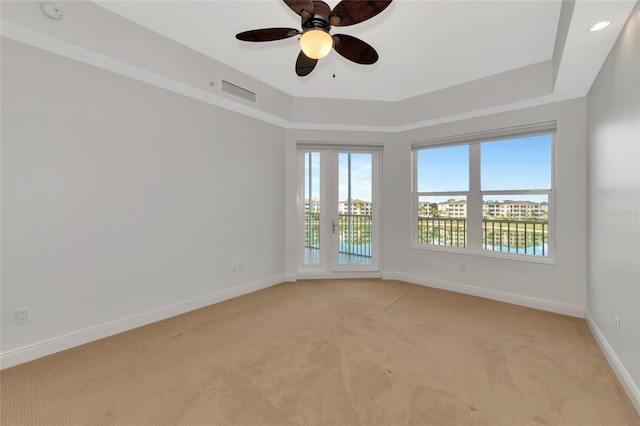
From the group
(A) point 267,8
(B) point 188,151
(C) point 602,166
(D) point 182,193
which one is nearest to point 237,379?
(D) point 182,193

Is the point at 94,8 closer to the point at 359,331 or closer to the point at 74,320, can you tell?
the point at 74,320

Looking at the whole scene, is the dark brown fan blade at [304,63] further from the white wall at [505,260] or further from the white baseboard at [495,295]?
the white baseboard at [495,295]

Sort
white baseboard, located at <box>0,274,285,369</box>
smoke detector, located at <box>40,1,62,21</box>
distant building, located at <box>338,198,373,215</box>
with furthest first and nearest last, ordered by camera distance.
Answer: distant building, located at <box>338,198,373,215</box>
white baseboard, located at <box>0,274,285,369</box>
smoke detector, located at <box>40,1,62,21</box>

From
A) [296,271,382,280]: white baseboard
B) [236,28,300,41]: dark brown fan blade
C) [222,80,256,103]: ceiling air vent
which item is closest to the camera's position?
[236,28,300,41]: dark brown fan blade

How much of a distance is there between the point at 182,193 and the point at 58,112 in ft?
4.04

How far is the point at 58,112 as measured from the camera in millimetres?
2340

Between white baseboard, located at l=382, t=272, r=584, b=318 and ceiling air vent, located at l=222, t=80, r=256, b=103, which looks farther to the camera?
ceiling air vent, located at l=222, t=80, r=256, b=103

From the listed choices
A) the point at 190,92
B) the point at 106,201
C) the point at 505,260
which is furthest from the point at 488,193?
the point at 106,201

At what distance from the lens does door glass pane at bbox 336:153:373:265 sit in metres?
4.75

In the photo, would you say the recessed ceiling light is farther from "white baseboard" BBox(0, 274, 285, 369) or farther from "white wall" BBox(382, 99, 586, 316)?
"white baseboard" BBox(0, 274, 285, 369)

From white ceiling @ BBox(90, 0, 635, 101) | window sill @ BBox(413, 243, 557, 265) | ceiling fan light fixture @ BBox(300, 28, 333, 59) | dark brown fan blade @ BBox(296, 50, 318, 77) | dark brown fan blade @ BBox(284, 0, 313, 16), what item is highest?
white ceiling @ BBox(90, 0, 635, 101)

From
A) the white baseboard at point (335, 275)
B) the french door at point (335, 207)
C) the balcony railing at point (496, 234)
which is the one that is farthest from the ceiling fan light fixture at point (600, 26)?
the white baseboard at point (335, 275)

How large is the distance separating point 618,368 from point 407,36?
3162 mm

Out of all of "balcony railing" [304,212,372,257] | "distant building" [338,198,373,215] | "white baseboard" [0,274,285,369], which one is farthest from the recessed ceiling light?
"white baseboard" [0,274,285,369]
